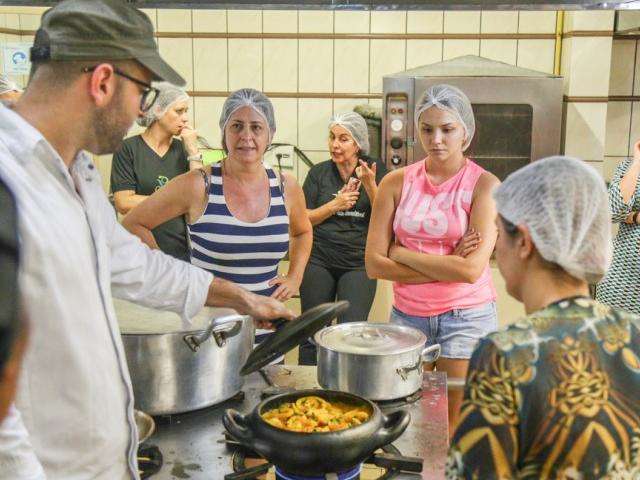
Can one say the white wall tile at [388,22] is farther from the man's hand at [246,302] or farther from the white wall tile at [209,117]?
the man's hand at [246,302]

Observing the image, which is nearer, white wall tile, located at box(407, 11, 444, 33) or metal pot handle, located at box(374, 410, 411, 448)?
metal pot handle, located at box(374, 410, 411, 448)

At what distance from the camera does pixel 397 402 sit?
65.4 inches

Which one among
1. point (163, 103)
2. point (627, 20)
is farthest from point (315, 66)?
point (627, 20)

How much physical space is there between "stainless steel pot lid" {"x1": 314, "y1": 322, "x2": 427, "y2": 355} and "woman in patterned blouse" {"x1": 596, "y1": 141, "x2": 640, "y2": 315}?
1502 millimetres

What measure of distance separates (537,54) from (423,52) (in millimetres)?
658

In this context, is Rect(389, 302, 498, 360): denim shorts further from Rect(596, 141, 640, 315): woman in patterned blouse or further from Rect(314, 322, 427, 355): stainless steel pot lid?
Rect(596, 141, 640, 315): woman in patterned blouse

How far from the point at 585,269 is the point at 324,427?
0.60m

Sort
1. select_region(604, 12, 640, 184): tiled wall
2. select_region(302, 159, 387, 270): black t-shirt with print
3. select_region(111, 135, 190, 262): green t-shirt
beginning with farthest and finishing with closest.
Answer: select_region(604, 12, 640, 184): tiled wall
select_region(302, 159, 387, 270): black t-shirt with print
select_region(111, 135, 190, 262): green t-shirt

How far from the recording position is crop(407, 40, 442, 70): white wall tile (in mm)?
4031

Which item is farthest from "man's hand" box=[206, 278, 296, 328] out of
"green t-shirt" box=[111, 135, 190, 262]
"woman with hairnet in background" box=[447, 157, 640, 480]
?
"green t-shirt" box=[111, 135, 190, 262]

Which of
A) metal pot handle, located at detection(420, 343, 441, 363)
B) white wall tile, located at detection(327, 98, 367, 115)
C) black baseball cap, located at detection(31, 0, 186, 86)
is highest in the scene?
black baseball cap, located at detection(31, 0, 186, 86)

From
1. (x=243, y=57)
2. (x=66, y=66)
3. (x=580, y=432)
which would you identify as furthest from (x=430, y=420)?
(x=243, y=57)

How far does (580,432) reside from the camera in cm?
101

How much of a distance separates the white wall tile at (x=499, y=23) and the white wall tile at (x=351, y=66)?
2.26 ft
